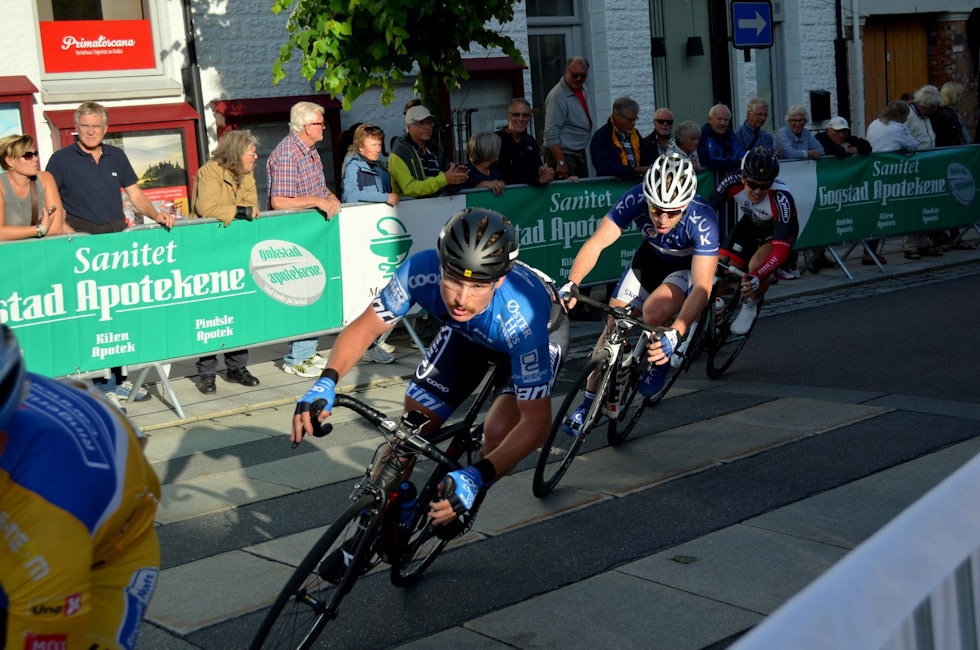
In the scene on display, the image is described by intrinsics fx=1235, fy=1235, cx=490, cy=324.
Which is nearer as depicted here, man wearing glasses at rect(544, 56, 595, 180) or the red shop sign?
the red shop sign

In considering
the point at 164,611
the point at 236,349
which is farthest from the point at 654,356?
A: the point at 236,349

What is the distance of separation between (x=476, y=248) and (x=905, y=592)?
9.57 feet

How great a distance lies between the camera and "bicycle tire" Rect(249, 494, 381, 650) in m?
4.11

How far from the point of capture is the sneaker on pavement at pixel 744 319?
969 centimetres

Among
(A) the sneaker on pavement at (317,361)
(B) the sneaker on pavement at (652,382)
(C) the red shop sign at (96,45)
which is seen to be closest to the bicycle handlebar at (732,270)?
(B) the sneaker on pavement at (652,382)

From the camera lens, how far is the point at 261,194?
46.4ft

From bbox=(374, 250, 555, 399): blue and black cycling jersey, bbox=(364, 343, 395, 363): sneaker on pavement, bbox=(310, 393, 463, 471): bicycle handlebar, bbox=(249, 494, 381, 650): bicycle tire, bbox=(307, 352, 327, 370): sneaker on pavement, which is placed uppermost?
bbox=(374, 250, 555, 399): blue and black cycling jersey

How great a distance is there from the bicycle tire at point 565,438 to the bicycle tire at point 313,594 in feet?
7.47

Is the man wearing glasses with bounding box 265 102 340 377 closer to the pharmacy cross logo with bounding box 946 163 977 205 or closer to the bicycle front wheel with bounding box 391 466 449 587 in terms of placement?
the bicycle front wheel with bounding box 391 466 449 587

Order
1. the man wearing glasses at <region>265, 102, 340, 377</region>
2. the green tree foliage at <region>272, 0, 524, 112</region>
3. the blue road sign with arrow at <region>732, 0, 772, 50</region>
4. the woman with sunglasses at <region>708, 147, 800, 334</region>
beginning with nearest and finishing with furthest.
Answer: the woman with sunglasses at <region>708, 147, 800, 334</region>, the man wearing glasses at <region>265, 102, 340, 377</region>, the green tree foliage at <region>272, 0, 524, 112</region>, the blue road sign with arrow at <region>732, 0, 772, 50</region>

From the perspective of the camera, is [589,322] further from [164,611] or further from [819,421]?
[164,611]

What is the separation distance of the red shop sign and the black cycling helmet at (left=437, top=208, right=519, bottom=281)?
30.7ft

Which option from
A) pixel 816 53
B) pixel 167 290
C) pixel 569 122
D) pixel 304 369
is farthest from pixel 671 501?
pixel 816 53

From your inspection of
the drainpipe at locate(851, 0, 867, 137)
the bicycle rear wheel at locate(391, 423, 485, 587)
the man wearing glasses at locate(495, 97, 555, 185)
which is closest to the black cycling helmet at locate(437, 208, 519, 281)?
the bicycle rear wheel at locate(391, 423, 485, 587)
